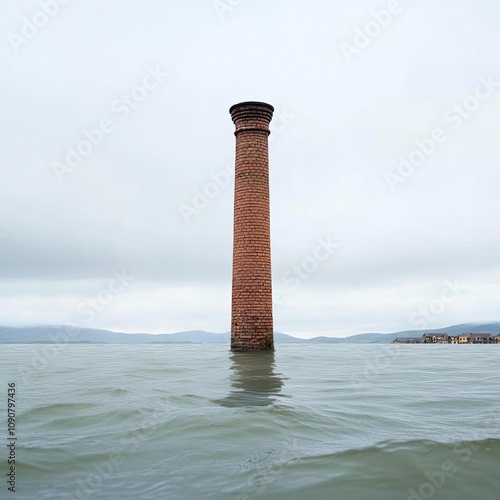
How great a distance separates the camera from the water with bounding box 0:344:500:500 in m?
3.59

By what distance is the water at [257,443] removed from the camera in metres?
3.59

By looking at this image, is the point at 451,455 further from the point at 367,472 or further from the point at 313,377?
the point at 313,377

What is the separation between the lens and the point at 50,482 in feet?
12.2

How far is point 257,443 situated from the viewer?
4.72 metres

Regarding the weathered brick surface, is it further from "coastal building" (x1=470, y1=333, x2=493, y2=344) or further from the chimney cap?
"coastal building" (x1=470, y1=333, x2=493, y2=344)

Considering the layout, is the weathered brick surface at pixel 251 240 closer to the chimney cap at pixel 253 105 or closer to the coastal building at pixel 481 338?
the chimney cap at pixel 253 105

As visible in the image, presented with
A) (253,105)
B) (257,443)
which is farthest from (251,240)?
(257,443)

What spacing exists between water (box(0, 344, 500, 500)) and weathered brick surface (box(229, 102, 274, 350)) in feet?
31.4

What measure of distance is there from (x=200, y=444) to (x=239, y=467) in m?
0.79

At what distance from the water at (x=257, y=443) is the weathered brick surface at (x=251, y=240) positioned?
31.4 feet

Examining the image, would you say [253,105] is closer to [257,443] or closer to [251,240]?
[251,240]

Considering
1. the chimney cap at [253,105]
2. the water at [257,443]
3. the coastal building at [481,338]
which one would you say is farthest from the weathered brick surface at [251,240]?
the coastal building at [481,338]

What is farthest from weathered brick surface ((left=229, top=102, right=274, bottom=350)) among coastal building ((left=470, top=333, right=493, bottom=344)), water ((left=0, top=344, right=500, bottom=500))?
coastal building ((left=470, top=333, right=493, bottom=344))

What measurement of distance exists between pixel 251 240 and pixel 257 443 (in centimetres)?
1371
